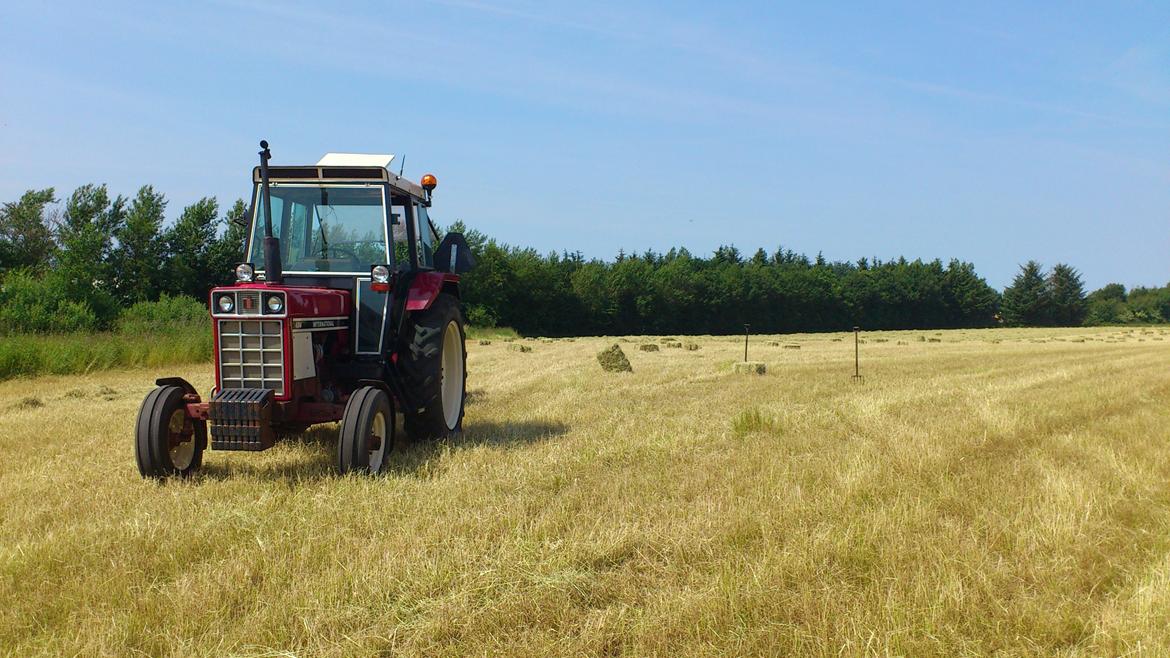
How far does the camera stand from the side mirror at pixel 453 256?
7398 mm

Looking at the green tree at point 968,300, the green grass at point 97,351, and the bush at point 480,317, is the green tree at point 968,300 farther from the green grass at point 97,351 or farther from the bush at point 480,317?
the green grass at point 97,351

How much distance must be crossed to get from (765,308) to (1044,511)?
199 feet

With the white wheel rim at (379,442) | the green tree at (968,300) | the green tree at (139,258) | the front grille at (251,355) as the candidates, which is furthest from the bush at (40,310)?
the green tree at (968,300)

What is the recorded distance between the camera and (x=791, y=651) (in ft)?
9.78

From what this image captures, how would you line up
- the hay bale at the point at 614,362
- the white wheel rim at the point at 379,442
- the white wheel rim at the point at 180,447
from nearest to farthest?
the white wheel rim at the point at 180,447 → the white wheel rim at the point at 379,442 → the hay bale at the point at 614,362

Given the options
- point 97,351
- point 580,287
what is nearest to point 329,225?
point 97,351

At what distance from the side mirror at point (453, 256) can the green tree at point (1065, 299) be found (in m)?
79.1

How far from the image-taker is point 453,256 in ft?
24.3

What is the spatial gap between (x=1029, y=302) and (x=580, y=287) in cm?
4477

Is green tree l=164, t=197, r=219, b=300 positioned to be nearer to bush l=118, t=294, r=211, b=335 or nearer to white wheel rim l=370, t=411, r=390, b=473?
bush l=118, t=294, r=211, b=335

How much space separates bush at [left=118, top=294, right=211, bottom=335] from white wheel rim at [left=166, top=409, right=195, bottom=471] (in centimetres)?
1345

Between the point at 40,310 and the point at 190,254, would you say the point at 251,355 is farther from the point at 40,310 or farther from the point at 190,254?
the point at 190,254

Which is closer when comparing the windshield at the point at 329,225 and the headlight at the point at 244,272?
the headlight at the point at 244,272

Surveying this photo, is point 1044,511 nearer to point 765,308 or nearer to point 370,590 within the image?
point 370,590
